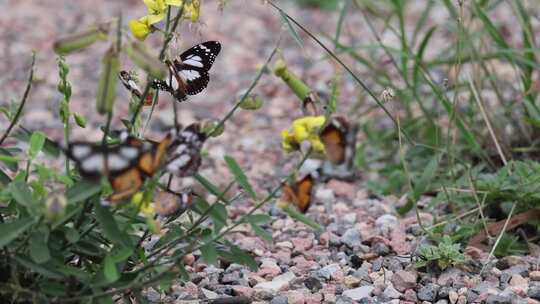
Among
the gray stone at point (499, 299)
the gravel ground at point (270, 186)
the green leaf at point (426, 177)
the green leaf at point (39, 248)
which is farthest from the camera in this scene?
the green leaf at point (426, 177)

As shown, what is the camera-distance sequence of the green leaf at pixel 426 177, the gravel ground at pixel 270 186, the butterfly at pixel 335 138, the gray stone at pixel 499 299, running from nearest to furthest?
1. the butterfly at pixel 335 138
2. the gray stone at pixel 499 299
3. the gravel ground at pixel 270 186
4. the green leaf at pixel 426 177

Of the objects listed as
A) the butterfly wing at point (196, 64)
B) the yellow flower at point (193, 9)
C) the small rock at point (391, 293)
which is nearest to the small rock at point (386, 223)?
the small rock at point (391, 293)

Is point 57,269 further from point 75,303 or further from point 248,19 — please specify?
point 248,19

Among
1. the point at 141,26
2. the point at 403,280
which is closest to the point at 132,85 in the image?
the point at 141,26

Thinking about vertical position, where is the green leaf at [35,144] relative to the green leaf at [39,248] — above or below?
above

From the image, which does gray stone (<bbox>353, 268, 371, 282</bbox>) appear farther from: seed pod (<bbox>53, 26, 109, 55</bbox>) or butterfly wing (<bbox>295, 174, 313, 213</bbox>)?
seed pod (<bbox>53, 26, 109, 55</bbox>)

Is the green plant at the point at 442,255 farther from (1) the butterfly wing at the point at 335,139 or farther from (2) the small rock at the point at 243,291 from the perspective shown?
(1) the butterfly wing at the point at 335,139

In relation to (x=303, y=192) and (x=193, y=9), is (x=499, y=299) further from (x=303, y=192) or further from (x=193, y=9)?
(x=193, y=9)
